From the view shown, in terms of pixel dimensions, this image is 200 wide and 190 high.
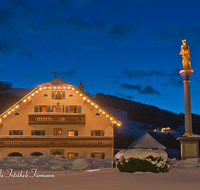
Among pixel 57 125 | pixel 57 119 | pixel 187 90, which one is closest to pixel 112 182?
pixel 187 90

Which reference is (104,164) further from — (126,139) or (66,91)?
(126,139)

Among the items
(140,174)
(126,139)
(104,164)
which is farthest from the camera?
(126,139)

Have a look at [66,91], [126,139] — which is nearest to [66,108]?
[66,91]

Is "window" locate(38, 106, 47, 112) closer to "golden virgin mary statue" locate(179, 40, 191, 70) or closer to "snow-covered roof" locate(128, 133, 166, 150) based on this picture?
"snow-covered roof" locate(128, 133, 166, 150)

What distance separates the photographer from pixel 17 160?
23.5m

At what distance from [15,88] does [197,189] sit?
162 metres

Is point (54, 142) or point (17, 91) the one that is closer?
point (54, 142)

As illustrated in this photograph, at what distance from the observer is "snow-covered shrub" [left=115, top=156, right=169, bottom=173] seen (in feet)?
53.4

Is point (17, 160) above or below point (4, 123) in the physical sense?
below

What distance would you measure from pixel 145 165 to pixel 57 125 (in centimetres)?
2488

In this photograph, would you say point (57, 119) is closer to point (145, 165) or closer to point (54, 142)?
point (54, 142)

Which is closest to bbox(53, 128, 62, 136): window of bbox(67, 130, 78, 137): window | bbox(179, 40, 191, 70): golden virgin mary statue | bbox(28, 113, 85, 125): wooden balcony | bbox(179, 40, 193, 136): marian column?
bbox(67, 130, 78, 137): window

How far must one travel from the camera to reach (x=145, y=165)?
16.3 m

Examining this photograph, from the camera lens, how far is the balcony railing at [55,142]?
38.2 m
